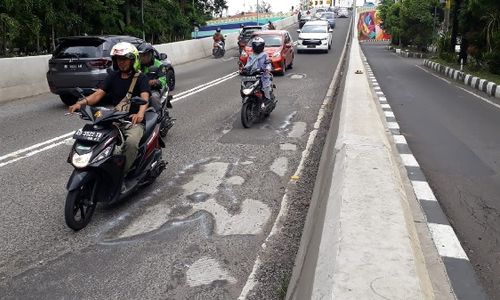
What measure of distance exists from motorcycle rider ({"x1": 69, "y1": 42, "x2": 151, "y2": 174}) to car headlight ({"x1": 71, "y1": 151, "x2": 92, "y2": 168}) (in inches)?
18.4

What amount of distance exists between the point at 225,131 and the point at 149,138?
3.46 m

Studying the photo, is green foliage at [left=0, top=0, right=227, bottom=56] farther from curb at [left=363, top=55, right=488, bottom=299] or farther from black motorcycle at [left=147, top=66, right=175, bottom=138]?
curb at [left=363, top=55, right=488, bottom=299]

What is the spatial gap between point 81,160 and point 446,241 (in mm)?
3236

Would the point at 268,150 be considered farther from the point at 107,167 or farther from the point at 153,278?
the point at 153,278

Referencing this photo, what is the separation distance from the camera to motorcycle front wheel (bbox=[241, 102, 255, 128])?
889 centimetres

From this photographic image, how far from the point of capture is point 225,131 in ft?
28.7

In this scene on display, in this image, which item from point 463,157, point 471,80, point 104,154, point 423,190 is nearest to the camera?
point 104,154

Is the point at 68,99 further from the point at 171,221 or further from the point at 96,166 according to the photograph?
the point at 171,221

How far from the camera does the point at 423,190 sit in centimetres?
537

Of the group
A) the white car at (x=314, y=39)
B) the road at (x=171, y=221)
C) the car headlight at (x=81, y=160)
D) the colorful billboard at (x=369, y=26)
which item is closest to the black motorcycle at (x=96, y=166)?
the car headlight at (x=81, y=160)

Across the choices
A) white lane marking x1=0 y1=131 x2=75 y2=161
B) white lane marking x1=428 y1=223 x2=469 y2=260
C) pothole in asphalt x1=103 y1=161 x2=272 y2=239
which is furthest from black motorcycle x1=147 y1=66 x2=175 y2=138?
white lane marking x1=428 y1=223 x2=469 y2=260

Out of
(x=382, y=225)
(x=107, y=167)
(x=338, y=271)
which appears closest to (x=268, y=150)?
(x=107, y=167)

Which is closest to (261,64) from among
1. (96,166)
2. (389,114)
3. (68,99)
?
(389,114)

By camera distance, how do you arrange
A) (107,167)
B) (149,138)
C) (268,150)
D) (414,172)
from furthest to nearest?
(268,150)
(414,172)
(149,138)
(107,167)
